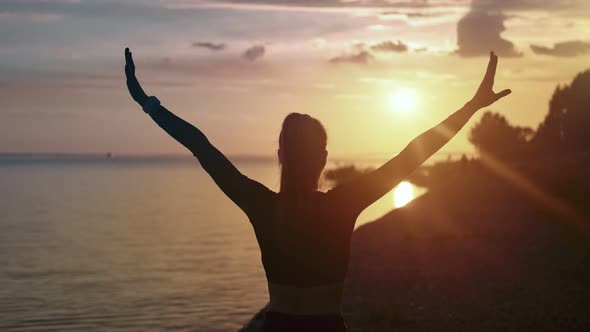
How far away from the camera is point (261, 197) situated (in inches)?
165

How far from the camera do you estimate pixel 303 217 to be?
4145 millimetres

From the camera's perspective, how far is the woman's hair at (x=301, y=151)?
4184 millimetres

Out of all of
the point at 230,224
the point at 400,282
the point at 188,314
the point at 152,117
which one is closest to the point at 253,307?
the point at 188,314

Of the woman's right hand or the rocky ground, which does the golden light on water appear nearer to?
the rocky ground

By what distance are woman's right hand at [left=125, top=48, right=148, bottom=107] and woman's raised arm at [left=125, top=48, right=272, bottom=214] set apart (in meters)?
0.25

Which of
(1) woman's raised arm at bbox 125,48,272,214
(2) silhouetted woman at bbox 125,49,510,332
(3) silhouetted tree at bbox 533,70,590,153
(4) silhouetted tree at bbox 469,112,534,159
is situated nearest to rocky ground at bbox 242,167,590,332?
(2) silhouetted woman at bbox 125,49,510,332

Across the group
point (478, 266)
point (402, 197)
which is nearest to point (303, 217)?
point (478, 266)

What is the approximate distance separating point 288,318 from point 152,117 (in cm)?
143

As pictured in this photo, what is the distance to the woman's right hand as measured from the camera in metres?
4.77

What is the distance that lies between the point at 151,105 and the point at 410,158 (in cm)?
153

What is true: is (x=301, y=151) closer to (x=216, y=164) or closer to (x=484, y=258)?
(x=216, y=164)

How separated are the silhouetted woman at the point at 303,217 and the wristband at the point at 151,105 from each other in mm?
479

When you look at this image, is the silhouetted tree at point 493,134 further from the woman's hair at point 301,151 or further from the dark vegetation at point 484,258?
the woman's hair at point 301,151

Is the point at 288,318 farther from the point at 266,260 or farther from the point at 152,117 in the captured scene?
the point at 152,117
